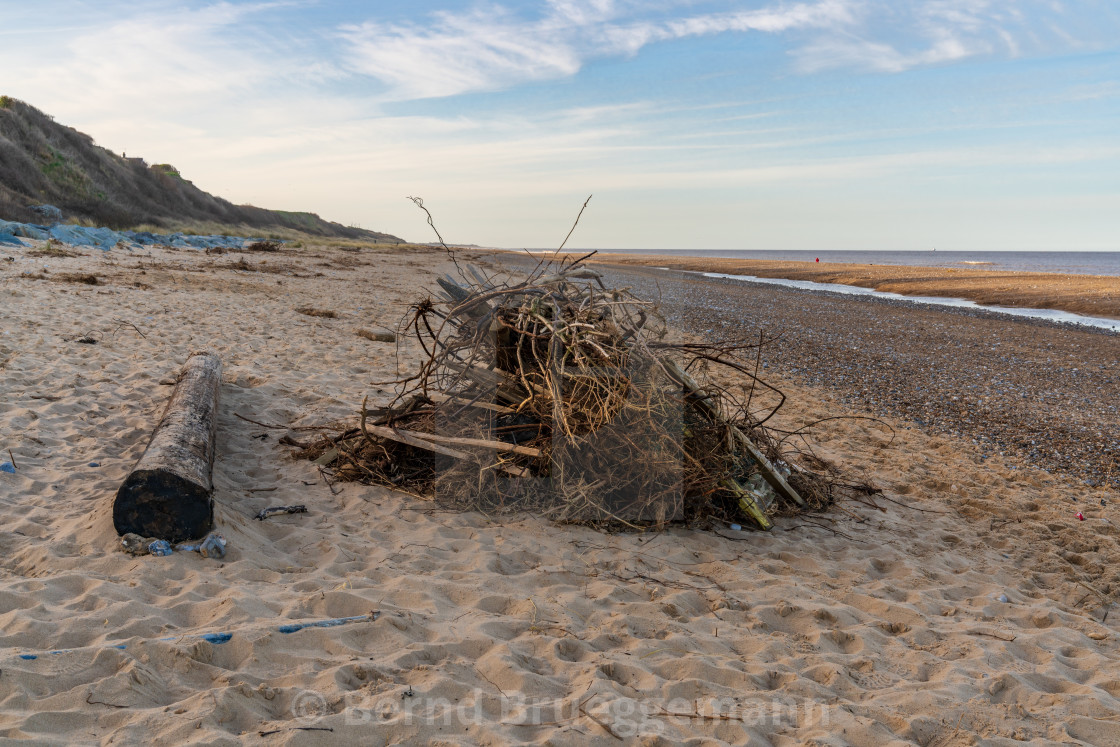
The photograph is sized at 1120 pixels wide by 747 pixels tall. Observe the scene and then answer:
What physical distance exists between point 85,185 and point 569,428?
3025cm

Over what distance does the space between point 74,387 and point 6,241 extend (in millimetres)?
10187

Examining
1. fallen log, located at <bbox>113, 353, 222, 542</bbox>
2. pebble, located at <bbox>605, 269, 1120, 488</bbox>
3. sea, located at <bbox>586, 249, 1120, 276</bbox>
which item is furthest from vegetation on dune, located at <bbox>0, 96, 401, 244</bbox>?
sea, located at <bbox>586, 249, 1120, 276</bbox>

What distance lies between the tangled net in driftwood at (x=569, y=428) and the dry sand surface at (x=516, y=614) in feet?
0.72

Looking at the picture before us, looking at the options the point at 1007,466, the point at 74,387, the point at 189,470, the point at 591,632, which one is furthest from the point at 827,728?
the point at 74,387

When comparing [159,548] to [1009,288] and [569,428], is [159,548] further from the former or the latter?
[1009,288]

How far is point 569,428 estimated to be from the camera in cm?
397

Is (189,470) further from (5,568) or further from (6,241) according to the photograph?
(6,241)

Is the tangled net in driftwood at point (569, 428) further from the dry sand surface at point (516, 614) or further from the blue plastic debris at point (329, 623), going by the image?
the blue plastic debris at point (329, 623)

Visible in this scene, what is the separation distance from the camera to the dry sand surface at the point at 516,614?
7.13ft

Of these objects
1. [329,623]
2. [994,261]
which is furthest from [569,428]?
[994,261]

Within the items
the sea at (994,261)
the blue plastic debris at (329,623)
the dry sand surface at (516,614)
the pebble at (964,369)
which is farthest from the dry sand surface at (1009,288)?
the blue plastic debris at (329,623)

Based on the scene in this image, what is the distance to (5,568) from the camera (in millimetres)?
2836

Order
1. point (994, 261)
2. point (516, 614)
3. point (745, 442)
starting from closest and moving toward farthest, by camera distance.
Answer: point (516, 614), point (745, 442), point (994, 261)

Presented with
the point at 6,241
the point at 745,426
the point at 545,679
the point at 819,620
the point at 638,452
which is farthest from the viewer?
the point at 6,241
